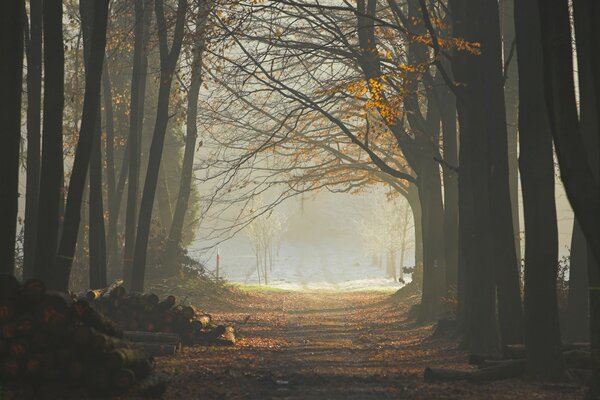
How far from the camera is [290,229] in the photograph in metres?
131

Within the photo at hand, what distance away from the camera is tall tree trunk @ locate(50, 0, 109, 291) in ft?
46.2

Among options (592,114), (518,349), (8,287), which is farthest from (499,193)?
(8,287)

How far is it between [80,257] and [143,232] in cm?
1099

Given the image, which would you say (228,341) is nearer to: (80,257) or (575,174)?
(575,174)

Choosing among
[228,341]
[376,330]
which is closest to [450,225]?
[376,330]

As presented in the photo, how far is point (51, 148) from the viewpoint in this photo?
44.0 ft

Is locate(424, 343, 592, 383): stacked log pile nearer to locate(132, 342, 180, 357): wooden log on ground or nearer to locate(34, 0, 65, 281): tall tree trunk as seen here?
locate(132, 342, 180, 357): wooden log on ground

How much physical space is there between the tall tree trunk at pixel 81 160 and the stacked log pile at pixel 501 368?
644 centimetres

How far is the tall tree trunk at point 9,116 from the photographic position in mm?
10500

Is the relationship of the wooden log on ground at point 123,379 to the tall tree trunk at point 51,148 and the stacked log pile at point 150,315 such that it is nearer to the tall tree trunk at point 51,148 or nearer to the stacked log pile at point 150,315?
the tall tree trunk at point 51,148

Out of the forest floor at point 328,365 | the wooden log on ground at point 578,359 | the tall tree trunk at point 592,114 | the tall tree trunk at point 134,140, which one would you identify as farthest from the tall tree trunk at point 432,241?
the tall tree trunk at point 592,114

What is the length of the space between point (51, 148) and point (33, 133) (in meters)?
4.17

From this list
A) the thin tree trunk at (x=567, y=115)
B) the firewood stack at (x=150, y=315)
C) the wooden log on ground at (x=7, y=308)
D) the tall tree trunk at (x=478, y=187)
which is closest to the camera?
the thin tree trunk at (x=567, y=115)

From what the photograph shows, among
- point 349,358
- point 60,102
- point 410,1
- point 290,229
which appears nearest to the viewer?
point 60,102
